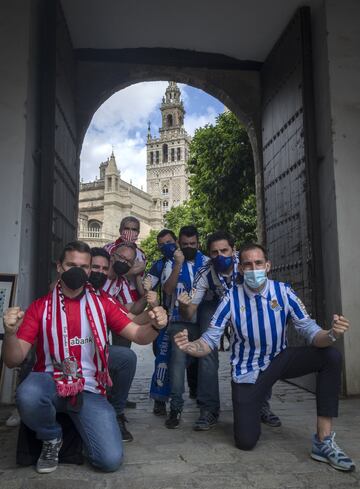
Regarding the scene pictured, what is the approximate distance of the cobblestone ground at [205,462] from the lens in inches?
116

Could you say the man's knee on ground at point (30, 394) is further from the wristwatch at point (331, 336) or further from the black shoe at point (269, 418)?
the black shoe at point (269, 418)

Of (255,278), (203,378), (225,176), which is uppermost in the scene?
(225,176)

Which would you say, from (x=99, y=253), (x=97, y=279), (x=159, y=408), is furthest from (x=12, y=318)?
(x=159, y=408)

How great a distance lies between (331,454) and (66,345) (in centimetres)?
191

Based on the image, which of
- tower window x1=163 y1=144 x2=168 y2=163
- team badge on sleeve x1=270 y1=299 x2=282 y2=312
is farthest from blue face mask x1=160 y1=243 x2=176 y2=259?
tower window x1=163 y1=144 x2=168 y2=163

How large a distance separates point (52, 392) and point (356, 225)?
4.07m

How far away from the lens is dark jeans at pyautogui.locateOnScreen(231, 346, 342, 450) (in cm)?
347

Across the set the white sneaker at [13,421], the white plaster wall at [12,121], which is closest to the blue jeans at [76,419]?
the white sneaker at [13,421]

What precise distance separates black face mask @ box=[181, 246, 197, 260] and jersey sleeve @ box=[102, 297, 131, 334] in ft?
4.45

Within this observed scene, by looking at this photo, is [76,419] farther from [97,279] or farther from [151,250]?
[151,250]

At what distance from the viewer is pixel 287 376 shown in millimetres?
3781

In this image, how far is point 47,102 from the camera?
5664mm

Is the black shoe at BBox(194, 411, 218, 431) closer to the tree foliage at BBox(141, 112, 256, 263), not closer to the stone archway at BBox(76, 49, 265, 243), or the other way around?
the stone archway at BBox(76, 49, 265, 243)

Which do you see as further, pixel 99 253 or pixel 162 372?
pixel 162 372
